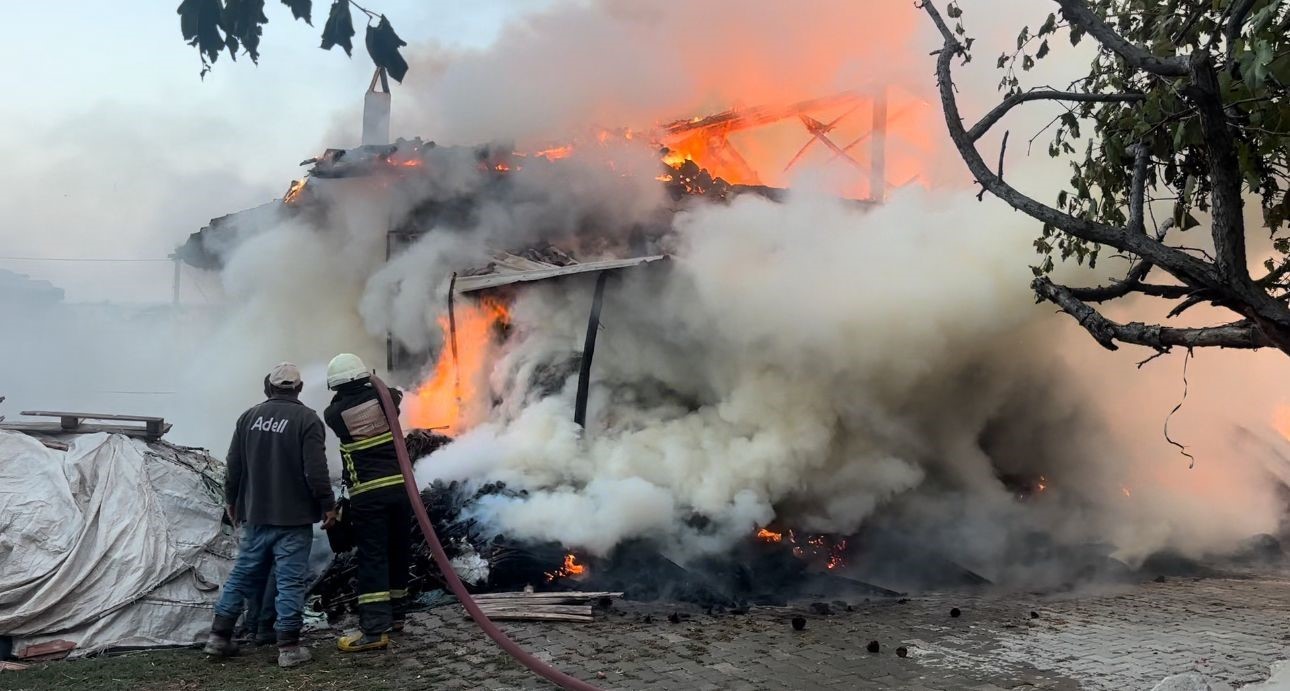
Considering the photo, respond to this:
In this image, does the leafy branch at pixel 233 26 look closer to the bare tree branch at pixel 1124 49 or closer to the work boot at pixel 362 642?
the bare tree branch at pixel 1124 49

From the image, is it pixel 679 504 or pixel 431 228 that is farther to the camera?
pixel 431 228

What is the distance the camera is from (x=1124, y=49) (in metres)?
3.60

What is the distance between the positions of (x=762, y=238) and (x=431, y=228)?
16.7 ft

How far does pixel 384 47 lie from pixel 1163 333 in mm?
3447

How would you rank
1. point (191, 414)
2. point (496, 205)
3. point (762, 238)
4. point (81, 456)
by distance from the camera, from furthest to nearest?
1. point (191, 414)
2. point (496, 205)
3. point (762, 238)
4. point (81, 456)

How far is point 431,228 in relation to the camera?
11.7 metres

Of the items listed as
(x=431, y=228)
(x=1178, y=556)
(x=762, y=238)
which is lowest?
(x=1178, y=556)

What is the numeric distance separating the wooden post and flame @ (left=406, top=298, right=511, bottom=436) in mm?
6024

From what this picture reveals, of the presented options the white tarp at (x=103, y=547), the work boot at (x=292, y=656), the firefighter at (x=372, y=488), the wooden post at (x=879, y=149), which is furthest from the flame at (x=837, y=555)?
the wooden post at (x=879, y=149)

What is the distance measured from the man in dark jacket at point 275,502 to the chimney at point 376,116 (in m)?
10.2

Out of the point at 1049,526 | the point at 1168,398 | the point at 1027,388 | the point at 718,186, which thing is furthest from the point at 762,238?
the point at 1168,398

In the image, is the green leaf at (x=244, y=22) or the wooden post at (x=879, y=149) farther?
the wooden post at (x=879, y=149)

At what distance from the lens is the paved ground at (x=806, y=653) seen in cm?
467

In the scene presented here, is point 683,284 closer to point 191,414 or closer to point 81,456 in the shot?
point 81,456
